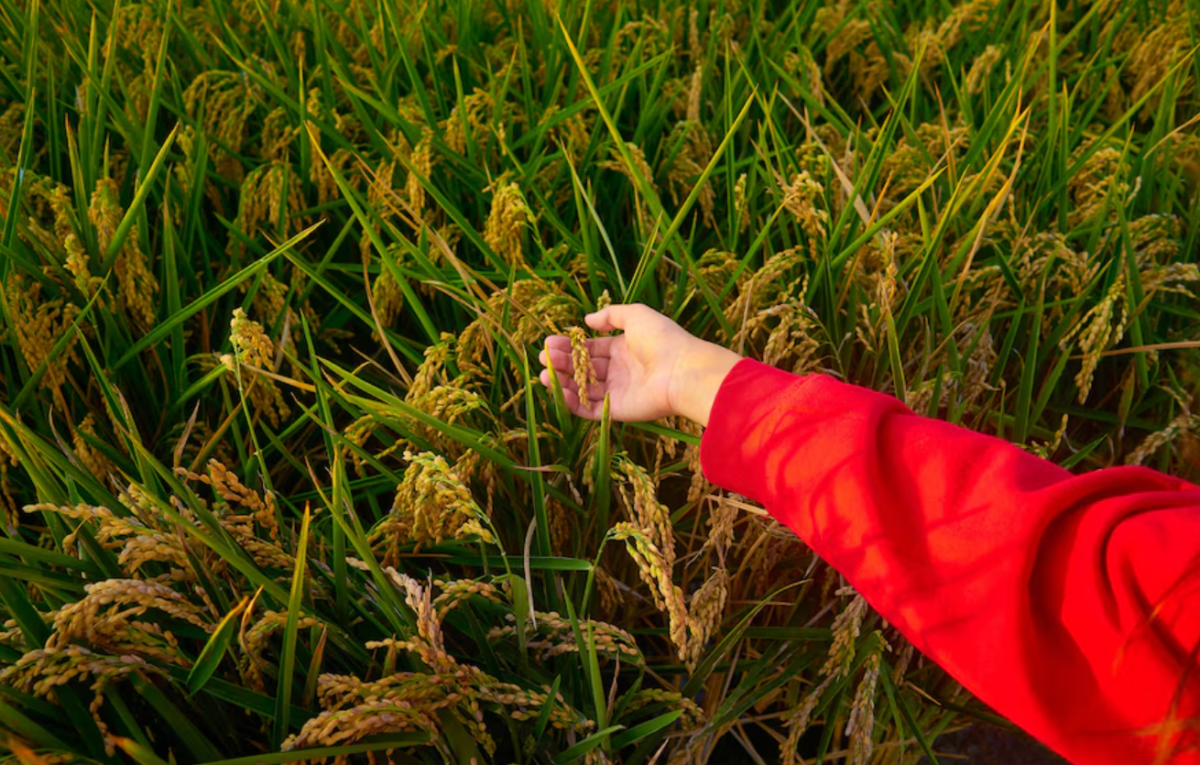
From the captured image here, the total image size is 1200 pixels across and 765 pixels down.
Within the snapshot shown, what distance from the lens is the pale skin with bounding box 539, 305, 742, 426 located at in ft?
3.91

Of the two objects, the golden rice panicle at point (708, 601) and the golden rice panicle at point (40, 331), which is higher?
the golden rice panicle at point (40, 331)

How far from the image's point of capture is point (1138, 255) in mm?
1514

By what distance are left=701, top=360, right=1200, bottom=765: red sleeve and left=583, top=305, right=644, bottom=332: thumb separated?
291 millimetres

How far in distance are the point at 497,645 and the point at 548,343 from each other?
42 centimetres

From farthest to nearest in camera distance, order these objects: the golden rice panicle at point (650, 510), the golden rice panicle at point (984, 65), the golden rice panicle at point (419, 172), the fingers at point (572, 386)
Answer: the golden rice panicle at point (984, 65), the golden rice panicle at point (419, 172), the fingers at point (572, 386), the golden rice panicle at point (650, 510)

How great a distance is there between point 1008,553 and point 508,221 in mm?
866

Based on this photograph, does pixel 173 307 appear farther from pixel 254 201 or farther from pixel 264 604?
pixel 264 604

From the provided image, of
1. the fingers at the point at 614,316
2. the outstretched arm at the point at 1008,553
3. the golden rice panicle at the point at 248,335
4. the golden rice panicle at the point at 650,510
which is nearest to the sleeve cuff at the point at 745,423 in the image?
the outstretched arm at the point at 1008,553

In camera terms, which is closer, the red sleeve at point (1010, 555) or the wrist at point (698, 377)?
the red sleeve at point (1010, 555)

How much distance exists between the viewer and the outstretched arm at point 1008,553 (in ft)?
2.65

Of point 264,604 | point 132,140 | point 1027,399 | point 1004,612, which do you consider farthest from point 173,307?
point 1027,399

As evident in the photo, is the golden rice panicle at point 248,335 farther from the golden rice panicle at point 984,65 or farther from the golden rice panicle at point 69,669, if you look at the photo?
the golden rice panicle at point 984,65

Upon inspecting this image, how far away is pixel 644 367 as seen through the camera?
1265 mm

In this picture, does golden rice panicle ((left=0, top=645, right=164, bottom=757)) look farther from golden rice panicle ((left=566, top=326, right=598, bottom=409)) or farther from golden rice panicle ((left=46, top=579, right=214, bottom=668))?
golden rice panicle ((left=566, top=326, right=598, bottom=409))
